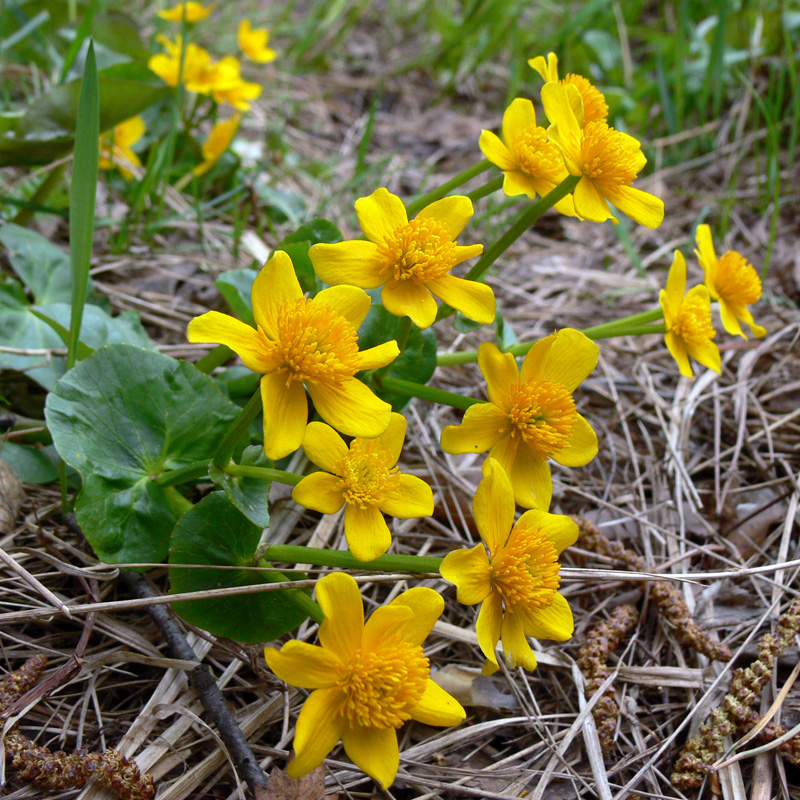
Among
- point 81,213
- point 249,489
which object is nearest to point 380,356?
point 249,489

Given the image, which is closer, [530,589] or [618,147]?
[530,589]

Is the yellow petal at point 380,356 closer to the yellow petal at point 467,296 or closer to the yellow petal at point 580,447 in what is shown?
the yellow petal at point 467,296

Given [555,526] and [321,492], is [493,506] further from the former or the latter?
[321,492]

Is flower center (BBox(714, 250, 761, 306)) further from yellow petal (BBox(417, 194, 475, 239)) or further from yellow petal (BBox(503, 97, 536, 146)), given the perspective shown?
yellow petal (BBox(417, 194, 475, 239))

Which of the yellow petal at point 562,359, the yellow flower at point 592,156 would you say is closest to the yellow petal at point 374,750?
the yellow petal at point 562,359

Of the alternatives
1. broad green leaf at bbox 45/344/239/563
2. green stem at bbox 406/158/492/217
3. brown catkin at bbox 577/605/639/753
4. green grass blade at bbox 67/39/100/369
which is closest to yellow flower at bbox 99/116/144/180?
green grass blade at bbox 67/39/100/369

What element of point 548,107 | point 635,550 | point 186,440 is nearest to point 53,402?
point 186,440

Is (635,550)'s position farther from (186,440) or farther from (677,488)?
(186,440)
